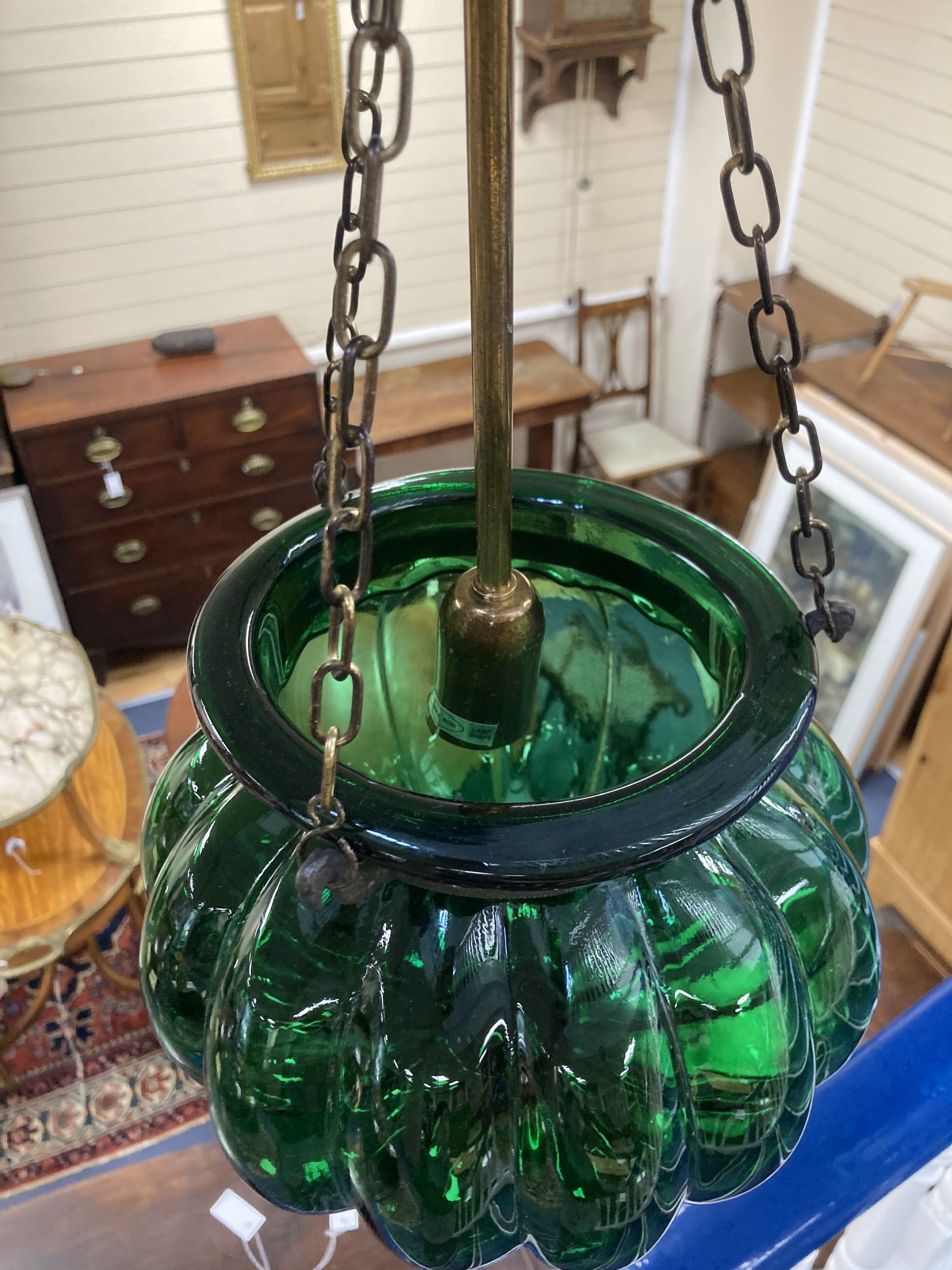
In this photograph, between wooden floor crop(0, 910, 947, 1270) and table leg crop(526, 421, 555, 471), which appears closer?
wooden floor crop(0, 910, 947, 1270)

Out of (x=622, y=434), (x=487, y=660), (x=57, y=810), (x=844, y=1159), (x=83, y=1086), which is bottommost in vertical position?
(x=83, y=1086)

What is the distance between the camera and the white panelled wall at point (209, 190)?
2.58 metres

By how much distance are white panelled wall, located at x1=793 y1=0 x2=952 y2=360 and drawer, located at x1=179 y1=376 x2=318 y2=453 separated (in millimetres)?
1698

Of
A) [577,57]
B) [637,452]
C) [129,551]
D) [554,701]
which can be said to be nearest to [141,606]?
[129,551]

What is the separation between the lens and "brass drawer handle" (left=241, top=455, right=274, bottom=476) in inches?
112

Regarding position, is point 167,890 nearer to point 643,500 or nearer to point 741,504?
point 643,500

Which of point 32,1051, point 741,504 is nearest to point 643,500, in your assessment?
point 32,1051

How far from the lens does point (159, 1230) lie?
0.64 metres

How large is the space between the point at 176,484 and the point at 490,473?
2553 millimetres

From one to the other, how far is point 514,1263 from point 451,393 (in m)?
2.81

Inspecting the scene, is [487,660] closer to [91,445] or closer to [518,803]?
[518,803]

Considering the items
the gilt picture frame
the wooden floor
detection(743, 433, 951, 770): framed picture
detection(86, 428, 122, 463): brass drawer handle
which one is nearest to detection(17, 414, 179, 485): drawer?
detection(86, 428, 122, 463): brass drawer handle

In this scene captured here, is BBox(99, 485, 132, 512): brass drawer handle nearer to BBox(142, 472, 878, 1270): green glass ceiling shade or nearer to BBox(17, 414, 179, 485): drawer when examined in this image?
BBox(17, 414, 179, 485): drawer

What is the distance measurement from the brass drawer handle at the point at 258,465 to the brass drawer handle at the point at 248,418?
9 cm
